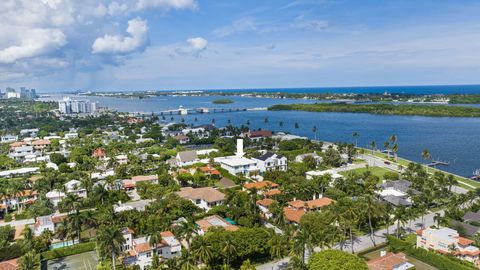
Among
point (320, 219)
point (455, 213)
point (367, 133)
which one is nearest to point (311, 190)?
point (320, 219)

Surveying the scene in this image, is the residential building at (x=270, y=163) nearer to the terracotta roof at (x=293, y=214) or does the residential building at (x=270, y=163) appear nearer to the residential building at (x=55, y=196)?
the terracotta roof at (x=293, y=214)

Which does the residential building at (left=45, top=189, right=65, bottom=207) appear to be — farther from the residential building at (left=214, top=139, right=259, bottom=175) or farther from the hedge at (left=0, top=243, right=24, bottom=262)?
the residential building at (left=214, top=139, right=259, bottom=175)

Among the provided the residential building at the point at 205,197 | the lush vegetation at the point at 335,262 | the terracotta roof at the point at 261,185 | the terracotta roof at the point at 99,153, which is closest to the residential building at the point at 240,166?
the terracotta roof at the point at 261,185

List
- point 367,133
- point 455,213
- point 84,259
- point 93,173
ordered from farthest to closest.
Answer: point 367,133
point 93,173
point 455,213
point 84,259

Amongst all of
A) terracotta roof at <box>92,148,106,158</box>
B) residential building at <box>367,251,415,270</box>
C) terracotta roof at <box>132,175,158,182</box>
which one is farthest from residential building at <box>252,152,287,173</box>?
residential building at <box>367,251,415,270</box>

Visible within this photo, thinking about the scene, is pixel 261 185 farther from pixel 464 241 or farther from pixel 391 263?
pixel 464 241

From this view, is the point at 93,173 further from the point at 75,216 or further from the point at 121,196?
the point at 75,216
